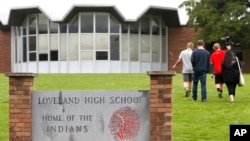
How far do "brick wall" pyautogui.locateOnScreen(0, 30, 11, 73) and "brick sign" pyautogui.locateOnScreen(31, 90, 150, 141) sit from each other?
3837 centimetres

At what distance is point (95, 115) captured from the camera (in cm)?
873

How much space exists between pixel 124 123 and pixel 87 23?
31737 millimetres

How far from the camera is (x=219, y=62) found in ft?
51.0

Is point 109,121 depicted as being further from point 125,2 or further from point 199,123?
point 125,2

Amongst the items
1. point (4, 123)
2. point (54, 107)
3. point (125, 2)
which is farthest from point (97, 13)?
point (54, 107)

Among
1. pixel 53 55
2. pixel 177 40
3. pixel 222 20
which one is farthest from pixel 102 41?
pixel 222 20

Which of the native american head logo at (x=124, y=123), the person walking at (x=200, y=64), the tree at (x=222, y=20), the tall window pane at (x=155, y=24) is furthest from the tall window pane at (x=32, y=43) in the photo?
the native american head logo at (x=124, y=123)

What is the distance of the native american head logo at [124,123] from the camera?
8.72 meters

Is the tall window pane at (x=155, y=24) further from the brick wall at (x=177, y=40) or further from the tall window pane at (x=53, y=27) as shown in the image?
the tall window pane at (x=53, y=27)

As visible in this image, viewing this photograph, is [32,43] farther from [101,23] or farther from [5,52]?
[101,23]

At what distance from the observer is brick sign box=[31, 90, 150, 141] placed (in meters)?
8.71

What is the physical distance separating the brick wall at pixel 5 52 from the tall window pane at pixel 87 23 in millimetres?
8697

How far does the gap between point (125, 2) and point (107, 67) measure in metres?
4.95

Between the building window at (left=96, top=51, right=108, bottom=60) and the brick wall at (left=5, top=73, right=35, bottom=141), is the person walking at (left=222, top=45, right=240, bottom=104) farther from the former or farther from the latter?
the building window at (left=96, top=51, right=108, bottom=60)
